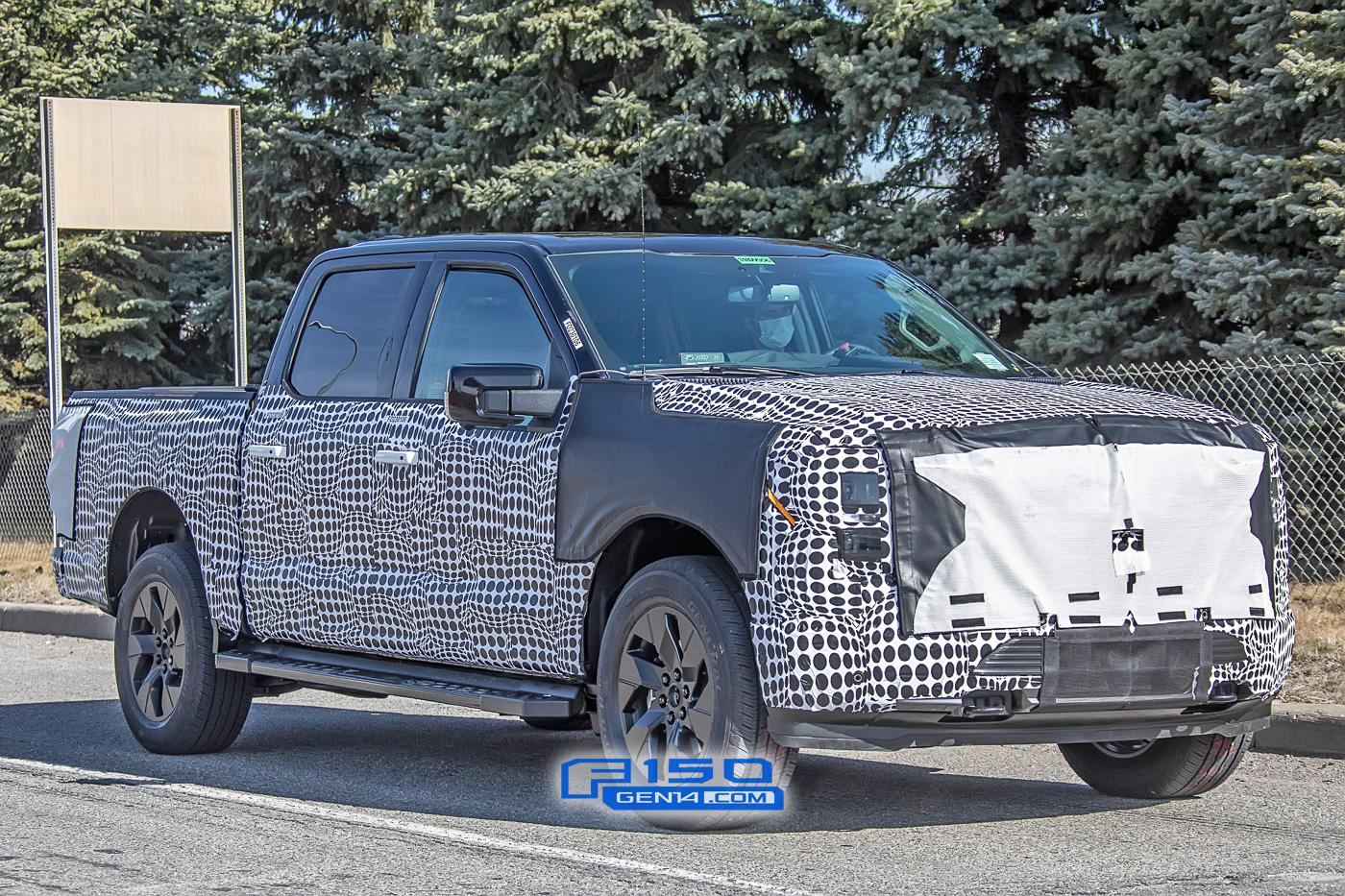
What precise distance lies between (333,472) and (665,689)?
2158 mm

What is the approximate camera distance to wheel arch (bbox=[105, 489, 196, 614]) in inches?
363

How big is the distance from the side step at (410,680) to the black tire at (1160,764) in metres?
1.98

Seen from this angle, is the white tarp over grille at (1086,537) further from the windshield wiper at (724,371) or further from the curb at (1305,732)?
the curb at (1305,732)

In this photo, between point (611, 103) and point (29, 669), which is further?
point (611, 103)

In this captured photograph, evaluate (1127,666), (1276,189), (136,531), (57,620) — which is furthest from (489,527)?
(57,620)

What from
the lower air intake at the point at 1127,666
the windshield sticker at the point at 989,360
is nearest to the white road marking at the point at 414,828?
the lower air intake at the point at 1127,666

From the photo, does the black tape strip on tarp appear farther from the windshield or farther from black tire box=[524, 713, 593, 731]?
black tire box=[524, 713, 593, 731]

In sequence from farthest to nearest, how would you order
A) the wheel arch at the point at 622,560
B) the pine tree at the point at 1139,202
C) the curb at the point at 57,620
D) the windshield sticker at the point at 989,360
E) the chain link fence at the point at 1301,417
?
the pine tree at the point at 1139,202, the curb at the point at 57,620, the chain link fence at the point at 1301,417, the windshield sticker at the point at 989,360, the wheel arch at the point at 622,560

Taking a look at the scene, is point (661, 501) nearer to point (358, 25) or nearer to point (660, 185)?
point (660, 185)

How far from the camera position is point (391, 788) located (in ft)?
25.6

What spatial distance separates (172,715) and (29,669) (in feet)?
14.2

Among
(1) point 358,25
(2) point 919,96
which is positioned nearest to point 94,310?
(1) point 358,25

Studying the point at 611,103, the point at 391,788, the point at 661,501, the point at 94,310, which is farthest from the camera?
the point at 94,310

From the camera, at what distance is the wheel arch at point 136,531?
922 centimetres
